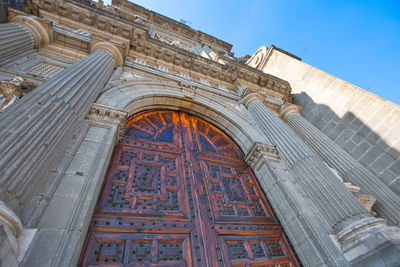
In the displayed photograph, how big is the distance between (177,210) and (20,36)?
4704 mm

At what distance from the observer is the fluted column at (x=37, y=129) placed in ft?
4.66

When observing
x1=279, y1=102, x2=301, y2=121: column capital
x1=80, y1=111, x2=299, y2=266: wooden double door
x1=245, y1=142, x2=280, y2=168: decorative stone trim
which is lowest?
x1=80, y1=111, x2=299, y2=266: wooden double door

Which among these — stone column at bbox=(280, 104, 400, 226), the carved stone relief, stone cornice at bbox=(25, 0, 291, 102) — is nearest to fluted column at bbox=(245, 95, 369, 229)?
stone column at bbox=(280, 104, 400, 226)

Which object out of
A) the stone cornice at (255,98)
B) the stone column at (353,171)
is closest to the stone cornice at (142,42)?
the stone cornice at (255,98)

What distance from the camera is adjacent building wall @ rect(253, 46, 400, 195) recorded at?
13.9 ft

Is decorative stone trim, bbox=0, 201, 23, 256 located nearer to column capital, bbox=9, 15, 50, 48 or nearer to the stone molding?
the stone molding

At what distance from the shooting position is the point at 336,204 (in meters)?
2.84

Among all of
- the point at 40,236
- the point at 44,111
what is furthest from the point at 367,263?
the point at 44,111

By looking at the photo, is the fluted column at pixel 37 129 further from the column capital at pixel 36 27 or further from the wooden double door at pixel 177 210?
the column capital at pixel 36 27

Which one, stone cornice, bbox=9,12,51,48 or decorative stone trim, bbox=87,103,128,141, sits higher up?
stone cornice, bbox=9,12,51,48

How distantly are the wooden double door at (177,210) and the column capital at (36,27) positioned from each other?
2.87 meters

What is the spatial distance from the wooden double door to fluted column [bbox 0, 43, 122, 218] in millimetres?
959

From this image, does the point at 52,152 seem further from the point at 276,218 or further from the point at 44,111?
the point at 276,218

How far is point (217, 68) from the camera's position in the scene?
6.69 meters
